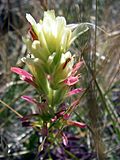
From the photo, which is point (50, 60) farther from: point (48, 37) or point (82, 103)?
point (82, 103)

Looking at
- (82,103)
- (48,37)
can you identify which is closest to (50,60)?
(48,37)

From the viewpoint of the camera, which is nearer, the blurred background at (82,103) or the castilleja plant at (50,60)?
the castilleja plant at (50,60)

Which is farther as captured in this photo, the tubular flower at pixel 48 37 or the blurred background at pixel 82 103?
the blurred background at pixel 82 103

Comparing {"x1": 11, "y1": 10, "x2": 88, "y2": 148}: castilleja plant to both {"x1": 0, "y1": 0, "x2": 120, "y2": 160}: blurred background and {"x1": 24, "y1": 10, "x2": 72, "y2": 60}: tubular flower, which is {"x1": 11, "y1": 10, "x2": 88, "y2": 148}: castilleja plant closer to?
{"x1": 24, "y1": 10, "x2": 72, "y2": 60}: tubular flower

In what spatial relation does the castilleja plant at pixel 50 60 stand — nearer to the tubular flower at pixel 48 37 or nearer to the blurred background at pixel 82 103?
the tubular flower at pixel 48 37

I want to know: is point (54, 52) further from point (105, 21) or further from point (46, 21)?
point (105, 21)

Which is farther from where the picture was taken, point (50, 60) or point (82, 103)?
point (82, 103)

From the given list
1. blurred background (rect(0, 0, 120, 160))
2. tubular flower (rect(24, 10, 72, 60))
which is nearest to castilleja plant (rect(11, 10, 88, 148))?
tubular flower (rect(24, 10, 72, 60))

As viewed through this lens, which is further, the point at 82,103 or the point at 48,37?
the point at 82,103

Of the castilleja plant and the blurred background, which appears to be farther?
the blurred background

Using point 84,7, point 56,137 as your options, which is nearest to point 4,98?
point 84,7

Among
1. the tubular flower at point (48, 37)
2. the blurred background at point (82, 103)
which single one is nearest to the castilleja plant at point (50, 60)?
the tubular flower at point (48, 37)
